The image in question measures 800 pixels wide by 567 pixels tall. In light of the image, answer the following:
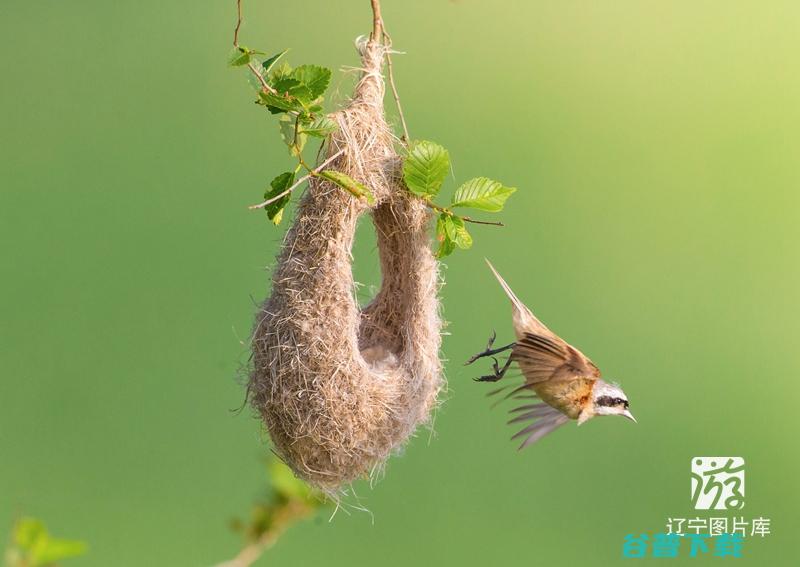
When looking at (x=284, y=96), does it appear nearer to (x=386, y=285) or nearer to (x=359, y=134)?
(x=359, y=134)

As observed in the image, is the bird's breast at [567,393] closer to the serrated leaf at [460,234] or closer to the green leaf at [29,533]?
the serrated leaf at [460,234]

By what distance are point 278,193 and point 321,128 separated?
13 centimetres

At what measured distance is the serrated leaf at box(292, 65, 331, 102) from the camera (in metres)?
1.49

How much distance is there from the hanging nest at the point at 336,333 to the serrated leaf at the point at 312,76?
0.50 ft

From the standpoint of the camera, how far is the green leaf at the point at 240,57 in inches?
56.6

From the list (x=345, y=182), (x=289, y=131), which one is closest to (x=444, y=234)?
(x=345, y=182)

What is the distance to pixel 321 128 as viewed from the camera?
59.7 inches

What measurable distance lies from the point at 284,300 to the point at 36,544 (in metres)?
0.73

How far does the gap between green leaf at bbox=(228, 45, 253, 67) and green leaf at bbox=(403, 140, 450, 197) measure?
330mm

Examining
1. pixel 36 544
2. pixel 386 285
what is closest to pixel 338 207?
pixel 386 285

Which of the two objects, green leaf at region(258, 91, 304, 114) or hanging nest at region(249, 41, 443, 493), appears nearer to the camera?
green leaf at region(258, 91, 304, 114)

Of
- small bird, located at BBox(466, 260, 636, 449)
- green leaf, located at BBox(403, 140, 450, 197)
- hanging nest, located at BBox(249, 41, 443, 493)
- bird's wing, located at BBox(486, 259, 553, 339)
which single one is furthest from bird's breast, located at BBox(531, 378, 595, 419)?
green leaf, located at BBox(403, 140, 450, 197)

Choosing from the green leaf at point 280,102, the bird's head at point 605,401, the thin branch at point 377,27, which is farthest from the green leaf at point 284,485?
the thin branch at point 377,27

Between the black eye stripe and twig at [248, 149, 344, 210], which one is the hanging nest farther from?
the black eye stripe
